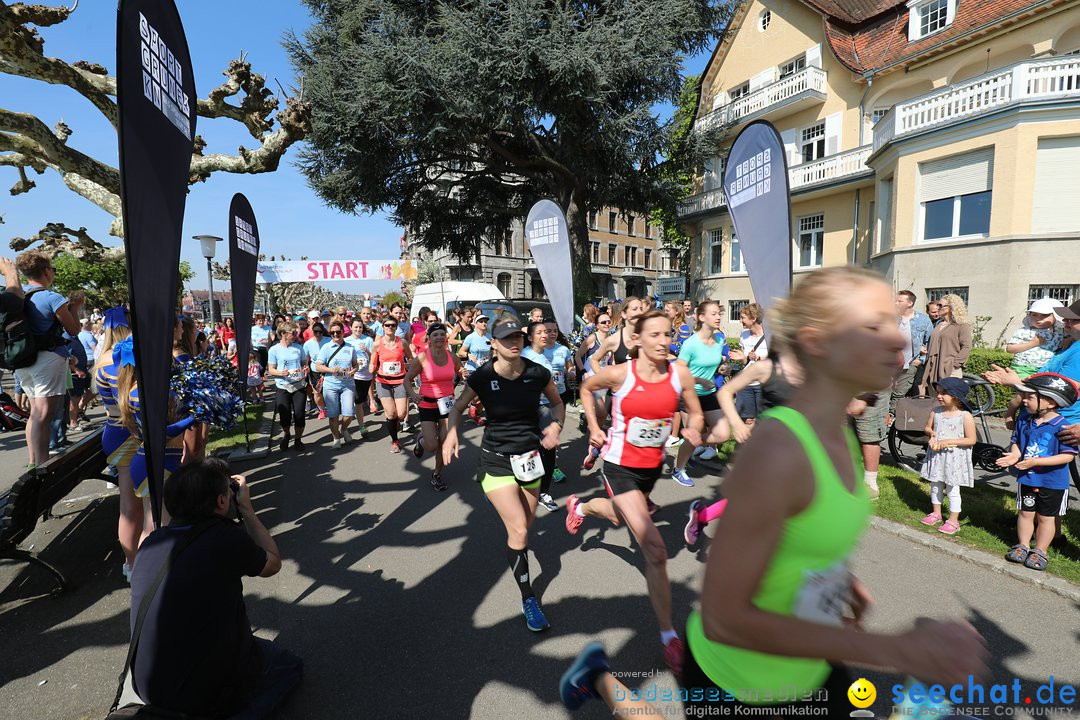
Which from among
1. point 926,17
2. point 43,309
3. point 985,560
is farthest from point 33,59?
point 926,17

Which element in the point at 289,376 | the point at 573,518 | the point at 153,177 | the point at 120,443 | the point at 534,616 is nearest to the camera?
the point at 153,177

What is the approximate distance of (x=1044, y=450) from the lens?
374cm

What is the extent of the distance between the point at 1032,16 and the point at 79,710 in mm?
23895

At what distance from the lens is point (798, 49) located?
2177cm

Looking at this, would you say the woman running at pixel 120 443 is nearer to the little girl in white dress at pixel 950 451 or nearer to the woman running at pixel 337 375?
the woman running at pixel 337 375

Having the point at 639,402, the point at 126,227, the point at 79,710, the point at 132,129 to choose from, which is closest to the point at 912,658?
the point at 639,402

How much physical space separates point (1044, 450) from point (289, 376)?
26.9ft

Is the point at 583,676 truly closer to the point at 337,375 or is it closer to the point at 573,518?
the point at 573,518

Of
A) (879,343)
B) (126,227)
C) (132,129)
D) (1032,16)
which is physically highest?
(1032,16)

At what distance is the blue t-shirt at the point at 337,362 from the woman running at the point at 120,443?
3643mm

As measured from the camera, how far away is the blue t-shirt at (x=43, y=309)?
499 cm

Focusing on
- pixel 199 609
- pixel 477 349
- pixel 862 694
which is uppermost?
pixel 477 349

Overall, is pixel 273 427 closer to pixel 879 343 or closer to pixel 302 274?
pixel 879 343

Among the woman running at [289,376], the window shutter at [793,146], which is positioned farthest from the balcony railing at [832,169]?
the woman running at [289,376]
